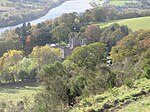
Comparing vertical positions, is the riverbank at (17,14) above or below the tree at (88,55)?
above

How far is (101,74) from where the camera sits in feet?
72.7

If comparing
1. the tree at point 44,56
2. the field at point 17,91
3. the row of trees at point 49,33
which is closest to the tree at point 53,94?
the field at point 17,91

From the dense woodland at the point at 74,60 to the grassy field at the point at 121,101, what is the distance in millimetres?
903

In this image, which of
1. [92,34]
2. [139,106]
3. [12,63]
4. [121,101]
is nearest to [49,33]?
[92,34]

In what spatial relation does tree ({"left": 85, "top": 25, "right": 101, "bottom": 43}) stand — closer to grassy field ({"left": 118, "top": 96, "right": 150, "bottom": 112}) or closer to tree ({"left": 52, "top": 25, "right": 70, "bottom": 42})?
tree ({"left": 52, "top": 25, "right": 70, "bottom": 42})

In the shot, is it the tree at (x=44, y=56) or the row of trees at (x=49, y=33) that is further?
the row of trees at (x=49, y=33)

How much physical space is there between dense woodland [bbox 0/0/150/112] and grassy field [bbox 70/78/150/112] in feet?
2.96

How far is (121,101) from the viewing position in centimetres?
1489

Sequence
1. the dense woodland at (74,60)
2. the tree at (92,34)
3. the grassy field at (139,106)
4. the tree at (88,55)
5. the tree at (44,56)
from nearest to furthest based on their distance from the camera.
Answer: the grassy field at (139,106) → the dense woodland at (74,60) → the tree at (88,55) → the tree at (44,56) → the tree at (92,34)

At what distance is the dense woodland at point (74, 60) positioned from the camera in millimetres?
20188

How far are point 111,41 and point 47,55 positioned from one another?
12310 millimetres

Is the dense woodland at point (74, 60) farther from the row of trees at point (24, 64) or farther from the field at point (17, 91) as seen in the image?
the field at point (17, 91)

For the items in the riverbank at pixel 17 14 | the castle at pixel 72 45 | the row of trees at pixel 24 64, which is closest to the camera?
the row of trees at pixel 24 64

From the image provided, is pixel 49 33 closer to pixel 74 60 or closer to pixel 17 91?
pixel 74 60
